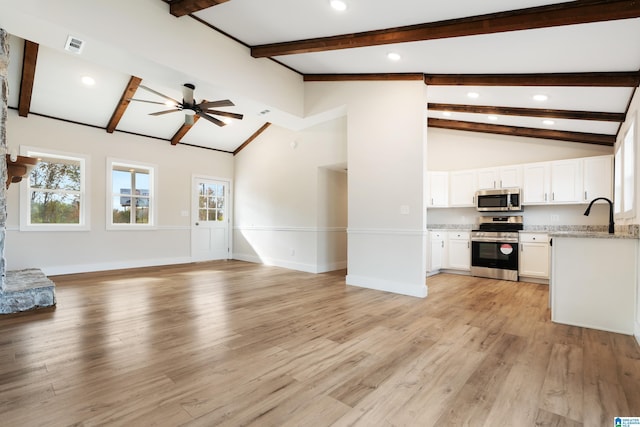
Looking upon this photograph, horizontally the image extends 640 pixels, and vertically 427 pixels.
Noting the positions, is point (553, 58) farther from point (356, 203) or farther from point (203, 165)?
point (203, 165)

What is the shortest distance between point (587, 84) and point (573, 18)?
1.28 meters

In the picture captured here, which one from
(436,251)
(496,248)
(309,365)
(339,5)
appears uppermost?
(339,5)

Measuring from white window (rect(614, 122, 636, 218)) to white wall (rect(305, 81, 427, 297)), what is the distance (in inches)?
84.5

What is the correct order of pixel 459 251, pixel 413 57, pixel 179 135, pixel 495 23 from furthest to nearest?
1. pixel 179 135
2. pixel 459 251
3. pixel 413 57
4. pixel 495 23

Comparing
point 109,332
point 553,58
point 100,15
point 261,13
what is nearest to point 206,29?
point 261,13

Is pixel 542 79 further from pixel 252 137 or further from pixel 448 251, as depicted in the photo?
pixel 252 137

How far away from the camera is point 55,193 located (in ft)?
19.1

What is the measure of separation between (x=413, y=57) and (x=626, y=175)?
9.65 feet

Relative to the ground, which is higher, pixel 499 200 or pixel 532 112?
pixel 532 112

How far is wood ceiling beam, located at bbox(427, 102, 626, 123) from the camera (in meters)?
4.12

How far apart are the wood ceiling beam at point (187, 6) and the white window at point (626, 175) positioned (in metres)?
4.68

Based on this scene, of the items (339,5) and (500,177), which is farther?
(500,177)

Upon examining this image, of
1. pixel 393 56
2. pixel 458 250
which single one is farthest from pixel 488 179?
pixel 393 56

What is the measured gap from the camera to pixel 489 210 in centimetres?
589
